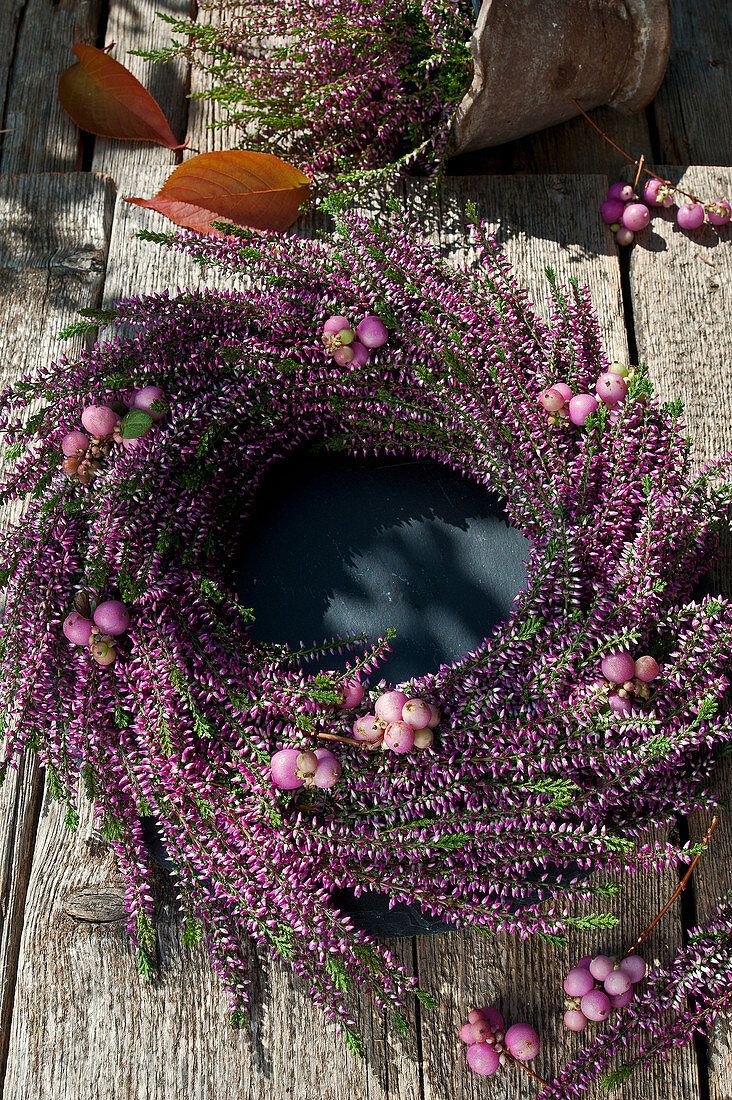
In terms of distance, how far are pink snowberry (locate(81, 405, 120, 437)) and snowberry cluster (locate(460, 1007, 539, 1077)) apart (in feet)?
4.09

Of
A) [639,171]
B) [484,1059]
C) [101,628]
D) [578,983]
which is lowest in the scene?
[484,1059]

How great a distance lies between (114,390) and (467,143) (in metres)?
1.00

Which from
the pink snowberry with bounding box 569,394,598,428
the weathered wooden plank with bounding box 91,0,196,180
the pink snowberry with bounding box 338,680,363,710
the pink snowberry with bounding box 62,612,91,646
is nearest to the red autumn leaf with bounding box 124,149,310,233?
the weathered wooden plank with bounding box 91,0,196,180

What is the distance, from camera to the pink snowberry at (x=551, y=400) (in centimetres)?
154

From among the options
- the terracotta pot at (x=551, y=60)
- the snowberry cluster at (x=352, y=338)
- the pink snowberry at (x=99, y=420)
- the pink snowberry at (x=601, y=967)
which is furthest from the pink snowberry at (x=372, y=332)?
the pink snowberry at (x=601, y=967)

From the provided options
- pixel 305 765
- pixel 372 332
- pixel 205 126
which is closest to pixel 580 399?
pixel 372 332

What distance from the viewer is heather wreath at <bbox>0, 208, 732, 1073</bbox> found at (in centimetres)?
137

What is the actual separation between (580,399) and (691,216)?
0.69 m

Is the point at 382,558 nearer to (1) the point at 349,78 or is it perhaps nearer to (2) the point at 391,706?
(2) the point at 391,706

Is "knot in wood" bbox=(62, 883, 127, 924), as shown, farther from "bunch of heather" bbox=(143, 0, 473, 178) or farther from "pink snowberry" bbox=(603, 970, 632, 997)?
"bunch of heather" bbox=(143, 0, 473, 178)

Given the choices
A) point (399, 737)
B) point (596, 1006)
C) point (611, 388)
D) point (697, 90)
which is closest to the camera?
point (399, 737)

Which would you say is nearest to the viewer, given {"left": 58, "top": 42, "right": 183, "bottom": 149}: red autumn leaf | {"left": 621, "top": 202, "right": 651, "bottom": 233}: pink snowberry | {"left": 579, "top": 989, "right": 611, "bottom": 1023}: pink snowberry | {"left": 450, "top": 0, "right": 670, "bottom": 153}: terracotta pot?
{"left": 579, "top": 989, "right": 611, "bottom": 1023}: pink snowberry

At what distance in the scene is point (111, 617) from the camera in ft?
4.79

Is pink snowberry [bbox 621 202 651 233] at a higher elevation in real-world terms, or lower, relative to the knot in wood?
higher
